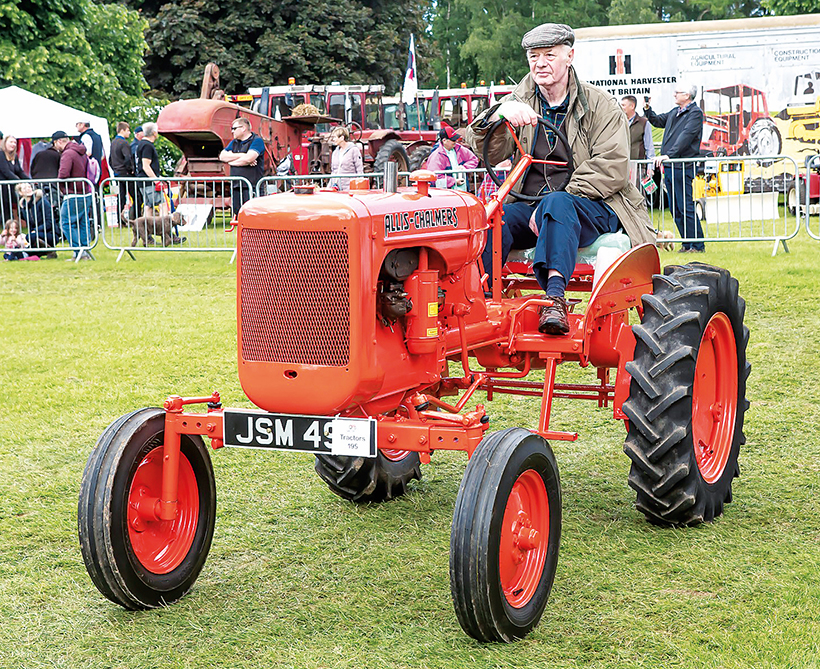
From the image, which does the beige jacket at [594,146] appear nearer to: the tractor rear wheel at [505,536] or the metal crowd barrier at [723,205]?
the tractor rear wheel at [505,536]

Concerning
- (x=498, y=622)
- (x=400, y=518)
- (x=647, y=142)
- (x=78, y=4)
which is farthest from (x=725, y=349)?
(x=78, y=4)

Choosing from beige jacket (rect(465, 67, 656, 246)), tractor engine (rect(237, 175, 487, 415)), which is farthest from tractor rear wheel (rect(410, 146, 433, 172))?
tractor engine (rect(237, 175, 487, 415))

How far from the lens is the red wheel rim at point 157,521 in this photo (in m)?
3.84

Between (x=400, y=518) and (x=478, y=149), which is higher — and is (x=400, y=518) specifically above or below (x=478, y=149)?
below

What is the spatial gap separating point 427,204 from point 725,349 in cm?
181

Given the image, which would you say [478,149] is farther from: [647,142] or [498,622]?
[647,142]

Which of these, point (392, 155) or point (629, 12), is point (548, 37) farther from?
point (629, 12)

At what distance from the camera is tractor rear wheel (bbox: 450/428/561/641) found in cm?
332

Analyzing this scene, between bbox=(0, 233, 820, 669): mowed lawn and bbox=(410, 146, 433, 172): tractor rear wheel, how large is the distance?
13.9 m

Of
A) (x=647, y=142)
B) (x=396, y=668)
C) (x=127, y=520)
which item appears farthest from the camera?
(x=647, y=142)

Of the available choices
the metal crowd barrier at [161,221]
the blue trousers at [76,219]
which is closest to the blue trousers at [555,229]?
the metal crowd barrier at [161,221]

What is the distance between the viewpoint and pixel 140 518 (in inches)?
151

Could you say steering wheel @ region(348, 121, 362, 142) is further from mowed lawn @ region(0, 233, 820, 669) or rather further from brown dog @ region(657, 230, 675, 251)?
mowed lawn @ region(0, 233, 820, 669)

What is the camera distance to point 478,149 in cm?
523
